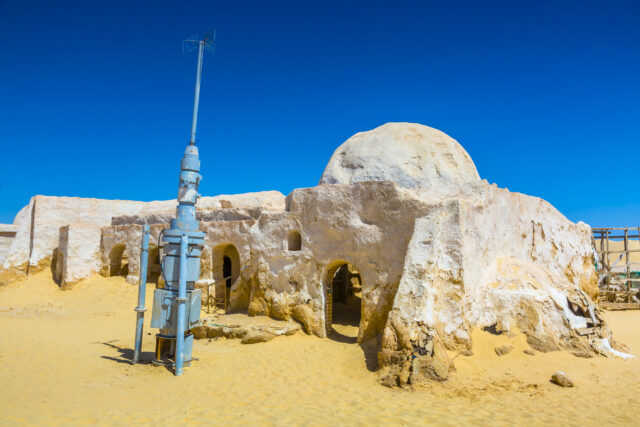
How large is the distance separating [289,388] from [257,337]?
273cm

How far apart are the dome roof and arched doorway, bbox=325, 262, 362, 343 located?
2.70 metres

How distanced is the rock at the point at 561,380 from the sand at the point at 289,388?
0.42ft

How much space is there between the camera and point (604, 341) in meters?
9.38

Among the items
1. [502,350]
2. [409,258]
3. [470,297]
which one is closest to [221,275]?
[409,258]

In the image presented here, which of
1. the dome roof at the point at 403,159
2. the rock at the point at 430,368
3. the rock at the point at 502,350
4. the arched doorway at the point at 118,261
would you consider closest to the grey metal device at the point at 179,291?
the rock at the point at 430,368

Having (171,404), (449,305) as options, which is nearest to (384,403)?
(449,305)

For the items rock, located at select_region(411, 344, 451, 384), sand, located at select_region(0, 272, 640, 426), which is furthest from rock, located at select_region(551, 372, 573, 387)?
rock, located at select_region(411, 344, 451, 384)

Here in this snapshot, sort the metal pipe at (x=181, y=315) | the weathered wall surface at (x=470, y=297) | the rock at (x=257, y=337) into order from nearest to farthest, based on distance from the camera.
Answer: the metal pipe at (x=181, y=315), the weathered wall surface at (x=470, y=297), the rock at (x=257, y=337)

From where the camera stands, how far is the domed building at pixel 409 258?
8.72 metres

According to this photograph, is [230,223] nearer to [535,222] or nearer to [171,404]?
[171,404]

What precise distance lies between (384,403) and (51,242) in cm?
1779

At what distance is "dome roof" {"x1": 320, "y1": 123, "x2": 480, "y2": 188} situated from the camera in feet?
39.8

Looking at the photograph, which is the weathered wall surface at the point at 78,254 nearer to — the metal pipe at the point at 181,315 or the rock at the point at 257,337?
the rock at the point at 257,337

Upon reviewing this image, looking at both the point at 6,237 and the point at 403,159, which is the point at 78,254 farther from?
the point at 403,159
